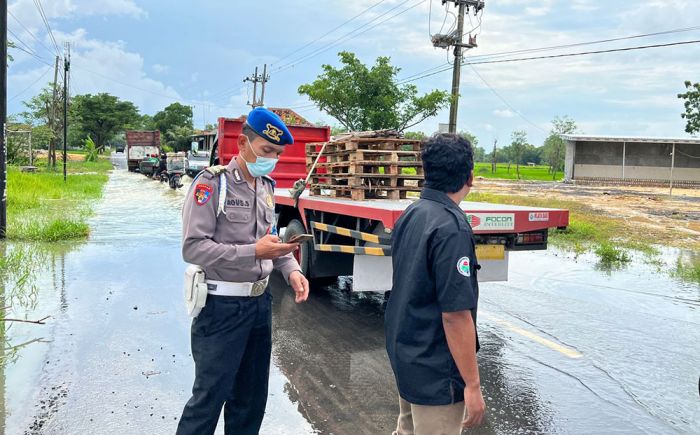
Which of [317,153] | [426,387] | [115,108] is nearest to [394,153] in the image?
[317,153]

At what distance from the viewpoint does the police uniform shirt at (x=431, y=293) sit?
2.25 metres

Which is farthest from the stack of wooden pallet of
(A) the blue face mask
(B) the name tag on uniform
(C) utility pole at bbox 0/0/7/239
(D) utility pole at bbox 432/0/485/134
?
Result: (D) utility pole at bbox 432/0/485/134

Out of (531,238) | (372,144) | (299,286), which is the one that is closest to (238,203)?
(299,286)

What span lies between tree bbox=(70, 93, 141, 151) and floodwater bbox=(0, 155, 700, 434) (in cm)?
8817

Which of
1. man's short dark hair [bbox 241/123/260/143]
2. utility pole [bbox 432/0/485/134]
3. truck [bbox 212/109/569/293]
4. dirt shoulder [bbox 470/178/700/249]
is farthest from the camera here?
utility pole [bbox 432/0/485/134]

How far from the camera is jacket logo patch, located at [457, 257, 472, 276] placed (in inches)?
88.5

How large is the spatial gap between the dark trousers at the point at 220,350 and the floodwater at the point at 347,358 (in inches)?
43.4

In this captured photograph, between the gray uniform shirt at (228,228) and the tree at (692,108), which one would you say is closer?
the gray uniform shirt at (228,228)

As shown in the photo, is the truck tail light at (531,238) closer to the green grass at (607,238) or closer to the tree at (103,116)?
the green grass at (607,238)

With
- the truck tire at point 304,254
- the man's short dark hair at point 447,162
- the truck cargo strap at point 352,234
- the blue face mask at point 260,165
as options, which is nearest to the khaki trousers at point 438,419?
the man's short dark hair at point 447,162

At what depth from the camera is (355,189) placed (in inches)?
273

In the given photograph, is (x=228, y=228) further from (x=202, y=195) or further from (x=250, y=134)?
(x=250, y=134)

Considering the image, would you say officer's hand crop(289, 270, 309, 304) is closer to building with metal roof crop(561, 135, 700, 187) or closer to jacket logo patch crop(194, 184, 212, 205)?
jacket logo patch crop(194, 184, 212, 205)

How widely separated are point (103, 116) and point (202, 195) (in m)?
95.1
